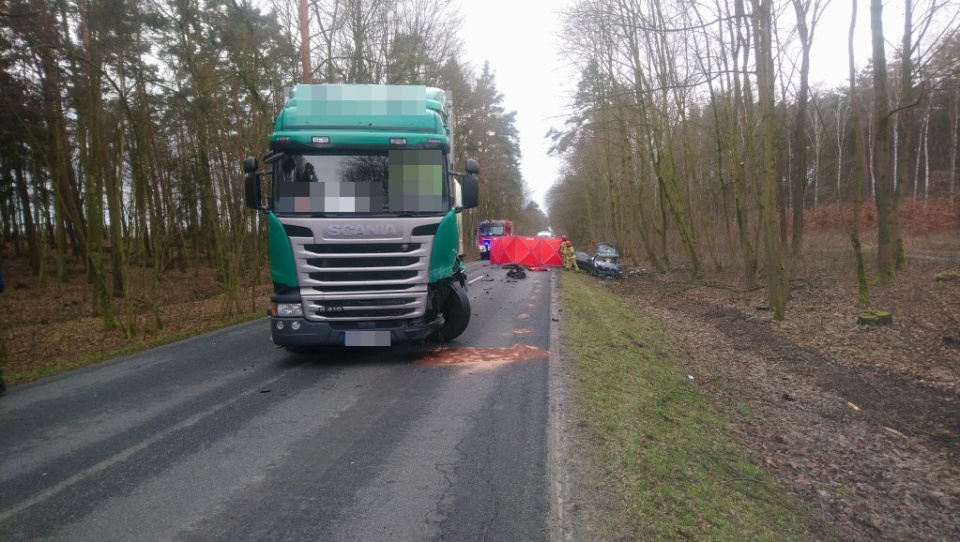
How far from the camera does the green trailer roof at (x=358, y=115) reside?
786cm

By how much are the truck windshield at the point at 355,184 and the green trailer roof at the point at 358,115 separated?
280 millimetres

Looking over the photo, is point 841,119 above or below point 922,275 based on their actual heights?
above

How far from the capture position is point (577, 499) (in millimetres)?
4145

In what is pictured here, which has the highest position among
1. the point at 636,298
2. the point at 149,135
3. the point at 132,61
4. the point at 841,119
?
the point at 841,119

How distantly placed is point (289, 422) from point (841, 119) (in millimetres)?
47076

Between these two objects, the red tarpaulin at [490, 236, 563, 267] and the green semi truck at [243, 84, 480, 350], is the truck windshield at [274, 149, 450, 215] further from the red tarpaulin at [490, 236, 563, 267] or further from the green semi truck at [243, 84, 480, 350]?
the red tarpaulin at [490, 236, 563, 267]

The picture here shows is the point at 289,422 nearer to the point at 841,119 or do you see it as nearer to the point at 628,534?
the point at 628,534

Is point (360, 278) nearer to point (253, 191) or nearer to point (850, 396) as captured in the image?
point (253, 191)

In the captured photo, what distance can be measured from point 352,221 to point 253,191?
1.47 meters

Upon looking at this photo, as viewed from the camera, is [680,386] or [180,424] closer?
[180,424]

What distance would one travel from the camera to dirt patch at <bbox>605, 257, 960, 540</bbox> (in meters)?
4.80

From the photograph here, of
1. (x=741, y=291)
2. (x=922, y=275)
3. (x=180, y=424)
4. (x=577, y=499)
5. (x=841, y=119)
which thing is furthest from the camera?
(x=841, y=119)

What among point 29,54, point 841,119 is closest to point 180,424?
point 29,54

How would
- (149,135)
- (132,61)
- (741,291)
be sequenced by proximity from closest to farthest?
(132,61)
(149,135)
(741,291)
